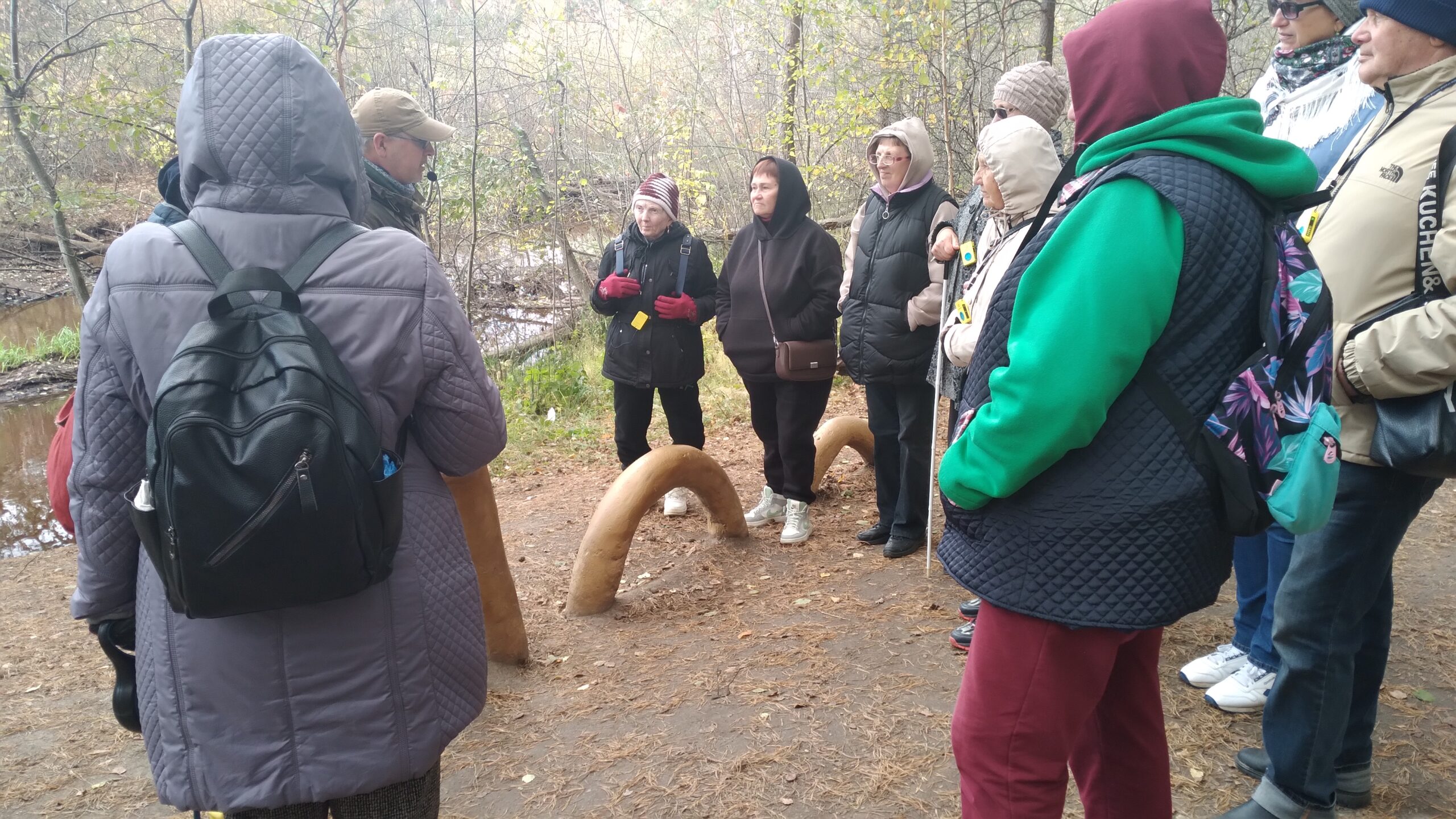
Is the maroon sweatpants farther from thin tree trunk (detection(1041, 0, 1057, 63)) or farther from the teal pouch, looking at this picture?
thin tree trunk (detection(1041, 0, 1057, 63))

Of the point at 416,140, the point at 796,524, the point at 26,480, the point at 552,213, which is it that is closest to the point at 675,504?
the point at 796,524

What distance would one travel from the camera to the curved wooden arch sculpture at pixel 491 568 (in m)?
3.45

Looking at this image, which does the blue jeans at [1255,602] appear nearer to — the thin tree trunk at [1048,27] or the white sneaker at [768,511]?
the white sneaker at [768,511]

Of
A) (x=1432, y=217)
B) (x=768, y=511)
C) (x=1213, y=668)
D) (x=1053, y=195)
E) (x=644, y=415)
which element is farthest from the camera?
(x=768, y=511)

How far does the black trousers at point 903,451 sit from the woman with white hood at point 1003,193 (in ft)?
3.90

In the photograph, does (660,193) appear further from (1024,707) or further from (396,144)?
(1024,707)

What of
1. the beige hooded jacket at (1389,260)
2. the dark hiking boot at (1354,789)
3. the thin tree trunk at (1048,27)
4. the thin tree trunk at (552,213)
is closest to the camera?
the beige hooded jacket at (1389,260)

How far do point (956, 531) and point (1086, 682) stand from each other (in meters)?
0.38

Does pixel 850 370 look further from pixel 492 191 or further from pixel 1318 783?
pixel 492 191

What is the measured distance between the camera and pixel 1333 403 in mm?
2172

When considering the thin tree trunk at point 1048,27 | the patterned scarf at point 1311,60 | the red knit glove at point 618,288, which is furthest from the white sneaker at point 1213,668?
the thin tree trunk at point 1048,27

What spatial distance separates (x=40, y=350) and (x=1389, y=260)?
17.5 metres

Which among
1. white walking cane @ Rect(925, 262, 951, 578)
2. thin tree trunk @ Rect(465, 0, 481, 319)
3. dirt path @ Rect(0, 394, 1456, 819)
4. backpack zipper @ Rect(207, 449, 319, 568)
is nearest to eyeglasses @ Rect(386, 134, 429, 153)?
dirt path @ Rect(0, 394, 1456, 819)

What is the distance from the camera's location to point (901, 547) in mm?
4777
